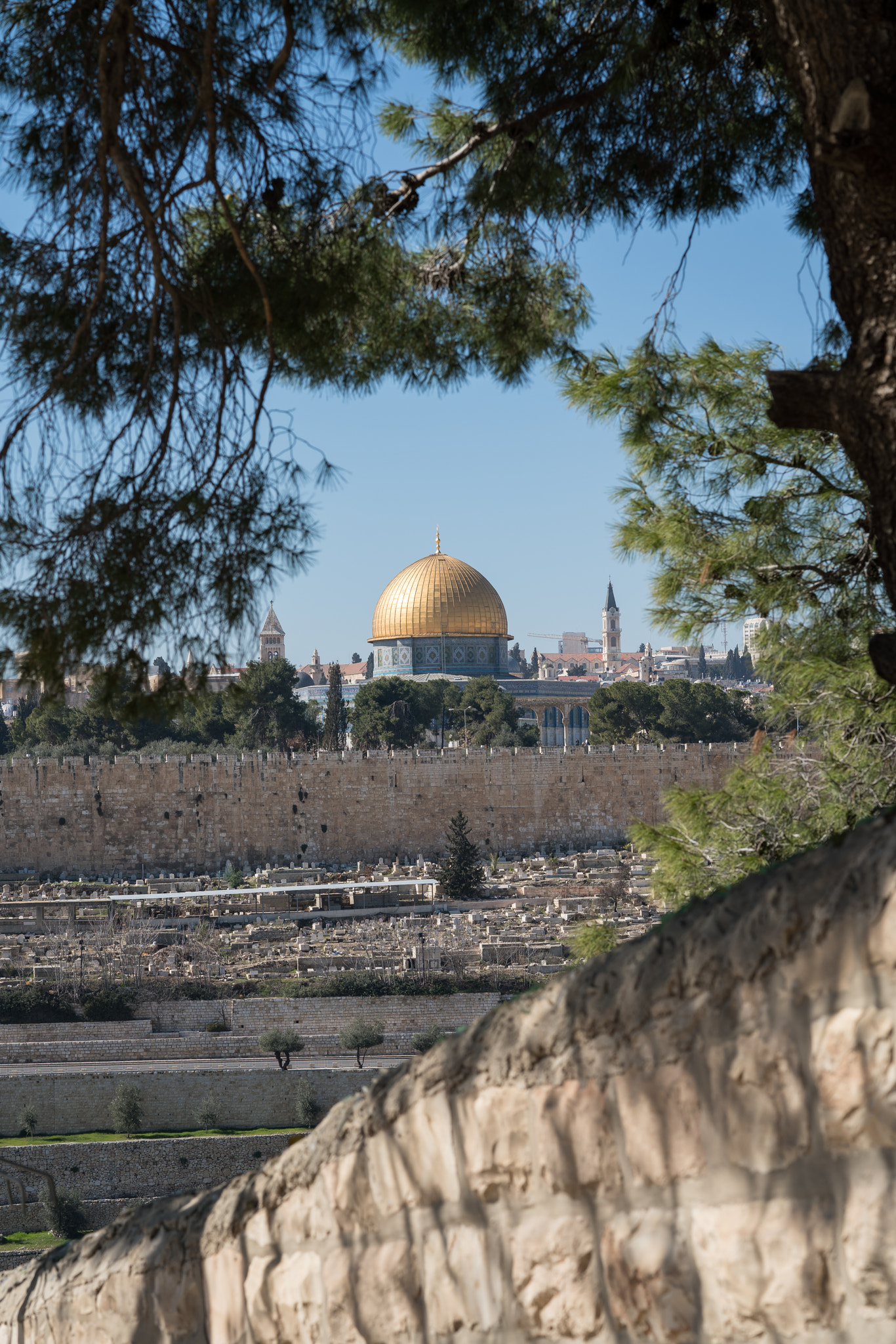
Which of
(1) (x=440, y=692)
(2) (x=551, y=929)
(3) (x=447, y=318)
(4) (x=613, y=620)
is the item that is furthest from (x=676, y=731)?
(4) (x=613, y=620)

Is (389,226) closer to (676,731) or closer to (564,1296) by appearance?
(564,1296)

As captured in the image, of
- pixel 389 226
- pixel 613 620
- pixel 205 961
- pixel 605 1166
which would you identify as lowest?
pixel 205 961

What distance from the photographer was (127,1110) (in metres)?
12.0

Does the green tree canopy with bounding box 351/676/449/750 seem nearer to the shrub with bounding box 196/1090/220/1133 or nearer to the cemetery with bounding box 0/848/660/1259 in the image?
the cemetery with bounding box 0/848/660/1259

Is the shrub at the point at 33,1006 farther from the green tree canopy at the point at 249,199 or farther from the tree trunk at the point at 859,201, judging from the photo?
the tree trunk at the point at 859,201

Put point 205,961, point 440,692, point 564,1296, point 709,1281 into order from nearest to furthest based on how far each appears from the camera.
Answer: point 709,1281, point 564,1296, point 205,961, point 440,692

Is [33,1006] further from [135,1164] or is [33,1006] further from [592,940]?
[592,940]

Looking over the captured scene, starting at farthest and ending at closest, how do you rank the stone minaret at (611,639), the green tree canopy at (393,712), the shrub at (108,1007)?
the stone minaret at (611,639) < the green tree canopy at (393,712) < the shrub at (108,1007)

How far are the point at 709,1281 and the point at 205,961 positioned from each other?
15.1 metres

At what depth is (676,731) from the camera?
33.6 metres

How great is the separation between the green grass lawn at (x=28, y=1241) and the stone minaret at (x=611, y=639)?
81.1m

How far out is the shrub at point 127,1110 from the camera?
1205cm

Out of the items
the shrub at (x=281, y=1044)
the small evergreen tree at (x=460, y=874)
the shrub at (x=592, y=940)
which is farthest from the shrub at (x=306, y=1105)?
the shrub at (x=592, y=940)

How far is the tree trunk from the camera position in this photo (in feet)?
5.04
